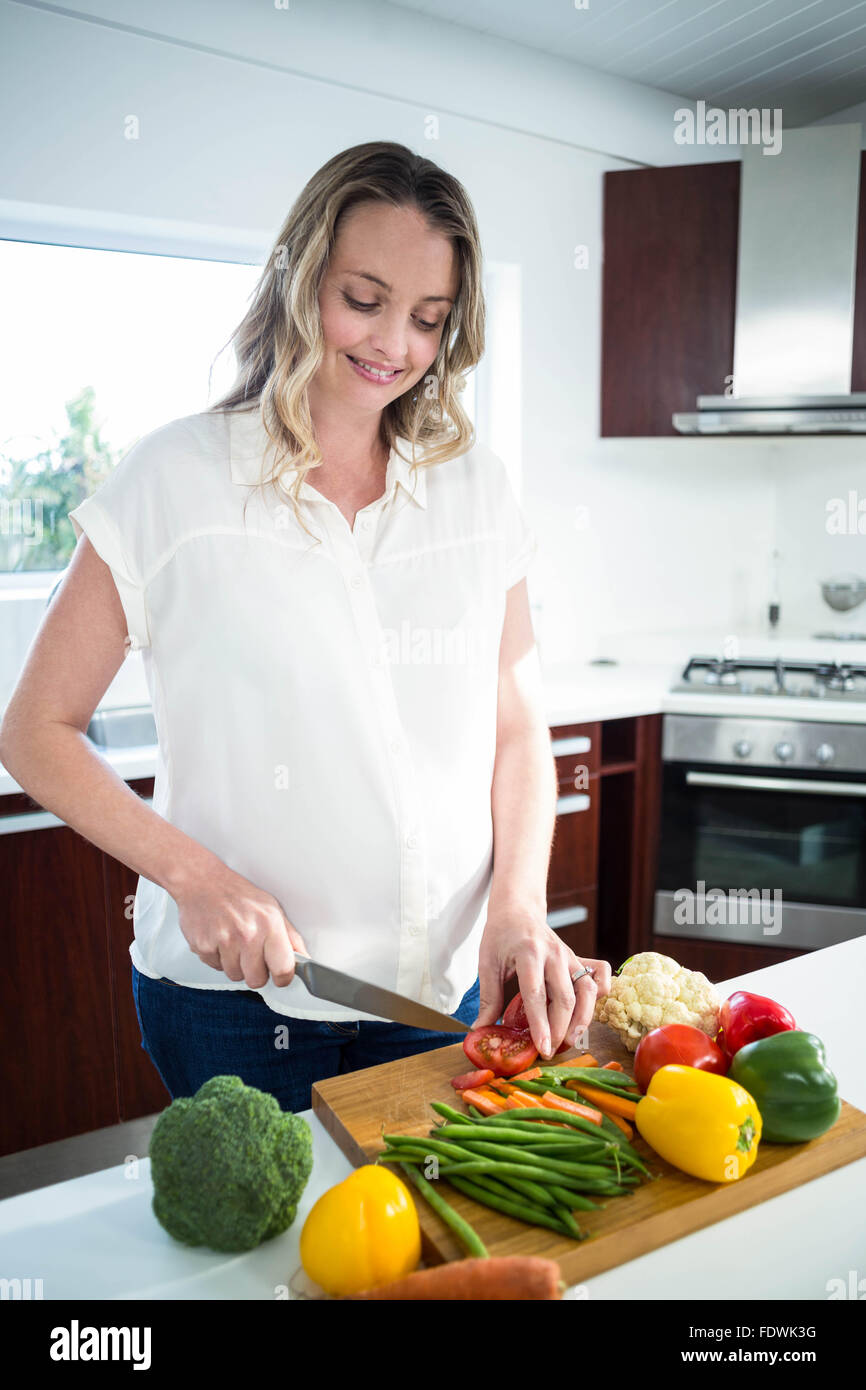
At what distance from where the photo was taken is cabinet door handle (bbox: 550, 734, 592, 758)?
8.11 feet

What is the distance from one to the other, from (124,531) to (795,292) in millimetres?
2418

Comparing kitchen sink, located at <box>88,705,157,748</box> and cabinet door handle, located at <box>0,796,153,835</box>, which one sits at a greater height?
kitchen sink, located at <box>88,705,157,748</box>

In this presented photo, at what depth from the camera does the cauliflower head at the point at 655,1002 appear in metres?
0.95

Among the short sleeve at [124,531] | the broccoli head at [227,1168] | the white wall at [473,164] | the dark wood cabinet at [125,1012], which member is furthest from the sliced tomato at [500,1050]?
the white wall at [473,164]

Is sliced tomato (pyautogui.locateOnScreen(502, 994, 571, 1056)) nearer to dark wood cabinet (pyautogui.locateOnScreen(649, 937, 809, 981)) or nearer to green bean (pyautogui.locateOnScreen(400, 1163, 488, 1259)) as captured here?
green bean (pyautogui.locateOnScreen(400, 1163, 488, 1259))

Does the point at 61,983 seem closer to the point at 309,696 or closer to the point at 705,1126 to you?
the point at 309,696

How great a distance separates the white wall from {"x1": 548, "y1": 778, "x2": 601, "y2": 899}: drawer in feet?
2.35

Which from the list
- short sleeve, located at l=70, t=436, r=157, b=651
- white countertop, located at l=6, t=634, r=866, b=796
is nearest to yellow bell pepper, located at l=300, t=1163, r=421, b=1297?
short sleeve, located at l=70, t=436, r=157, b=651

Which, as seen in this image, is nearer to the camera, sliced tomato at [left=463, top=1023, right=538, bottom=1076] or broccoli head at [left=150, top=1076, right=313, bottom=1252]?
broccoli head at [left=150, top=1076, right=313, bottom=1252]

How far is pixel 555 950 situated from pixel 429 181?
0.78 metres

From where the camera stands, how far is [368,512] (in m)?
1.14

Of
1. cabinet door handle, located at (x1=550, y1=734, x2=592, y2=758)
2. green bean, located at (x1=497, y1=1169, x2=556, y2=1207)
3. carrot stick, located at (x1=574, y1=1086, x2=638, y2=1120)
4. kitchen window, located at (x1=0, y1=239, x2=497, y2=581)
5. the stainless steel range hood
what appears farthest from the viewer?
the stainless steel range hood

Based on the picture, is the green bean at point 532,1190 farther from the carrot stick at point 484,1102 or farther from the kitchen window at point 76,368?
the kitchen window at point 76,368
